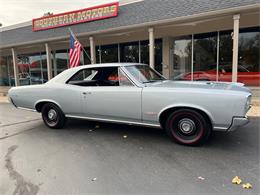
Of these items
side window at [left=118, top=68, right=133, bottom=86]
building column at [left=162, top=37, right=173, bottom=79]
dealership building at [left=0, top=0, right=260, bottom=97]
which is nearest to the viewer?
side window at [left=118, top=68, right=133, bottom=86]

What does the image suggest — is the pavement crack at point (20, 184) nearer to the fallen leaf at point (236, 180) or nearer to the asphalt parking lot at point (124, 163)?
the asphalt parking lot at point (124, 163)

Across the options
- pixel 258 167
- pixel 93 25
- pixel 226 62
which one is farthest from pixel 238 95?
pixel 93 25

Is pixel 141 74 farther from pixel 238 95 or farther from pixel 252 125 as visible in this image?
pixel 252 125

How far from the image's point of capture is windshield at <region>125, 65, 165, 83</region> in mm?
4594

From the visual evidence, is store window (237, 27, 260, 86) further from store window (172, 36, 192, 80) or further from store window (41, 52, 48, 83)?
store window (41, 52, 48, 83)

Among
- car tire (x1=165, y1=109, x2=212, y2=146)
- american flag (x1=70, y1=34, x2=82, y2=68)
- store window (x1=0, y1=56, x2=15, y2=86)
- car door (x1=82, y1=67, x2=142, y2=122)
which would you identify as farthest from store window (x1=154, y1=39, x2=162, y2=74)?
store window (x1=0, y1=56, x2=15, y2=86)

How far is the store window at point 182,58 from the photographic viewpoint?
12289 mm

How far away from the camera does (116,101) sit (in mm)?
4449

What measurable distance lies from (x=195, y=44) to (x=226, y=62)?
6.53 ft

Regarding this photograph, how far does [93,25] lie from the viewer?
1149 centimetres

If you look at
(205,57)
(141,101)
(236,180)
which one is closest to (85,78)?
(141,101)

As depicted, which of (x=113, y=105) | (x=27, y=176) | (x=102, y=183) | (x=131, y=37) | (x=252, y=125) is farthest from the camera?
(x=131, y=37)

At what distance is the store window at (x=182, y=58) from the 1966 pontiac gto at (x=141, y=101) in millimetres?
7823

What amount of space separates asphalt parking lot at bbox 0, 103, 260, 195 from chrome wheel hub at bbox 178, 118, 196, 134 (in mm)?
324
